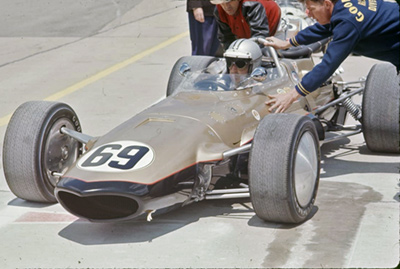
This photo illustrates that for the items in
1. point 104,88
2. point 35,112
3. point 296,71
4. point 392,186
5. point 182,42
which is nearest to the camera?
point 35,112

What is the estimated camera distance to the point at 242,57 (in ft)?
21.6

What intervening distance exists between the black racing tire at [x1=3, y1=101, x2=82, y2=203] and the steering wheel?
1.16 meters

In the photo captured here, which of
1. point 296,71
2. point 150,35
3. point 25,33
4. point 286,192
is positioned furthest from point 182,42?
point 286,192

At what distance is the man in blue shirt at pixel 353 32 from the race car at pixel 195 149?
1.46 ft

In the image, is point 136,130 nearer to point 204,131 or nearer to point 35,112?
point 204,131

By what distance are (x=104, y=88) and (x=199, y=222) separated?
5.44 m

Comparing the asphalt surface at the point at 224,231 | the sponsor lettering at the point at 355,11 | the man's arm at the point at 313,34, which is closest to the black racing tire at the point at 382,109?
the asphalt surface at the point at 224,231

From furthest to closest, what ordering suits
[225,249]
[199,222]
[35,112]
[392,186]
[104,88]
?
1. [104,88]
2. [392,186]
3. [35,112]
4. [199,222]
5. [225,249]

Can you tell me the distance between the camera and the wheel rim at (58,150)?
6.08 metres

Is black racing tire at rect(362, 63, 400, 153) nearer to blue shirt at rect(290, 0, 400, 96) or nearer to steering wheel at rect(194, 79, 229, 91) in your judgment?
blue shirt at rect(290, 0, 400, 96)

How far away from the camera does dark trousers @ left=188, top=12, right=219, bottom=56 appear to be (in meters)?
9.50

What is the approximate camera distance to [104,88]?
1081cm

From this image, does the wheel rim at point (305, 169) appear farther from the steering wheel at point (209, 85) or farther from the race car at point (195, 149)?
the steering wheel at point (209, 85)

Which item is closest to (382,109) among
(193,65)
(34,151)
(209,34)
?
(193,65)
